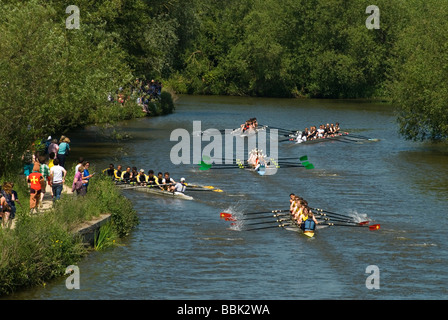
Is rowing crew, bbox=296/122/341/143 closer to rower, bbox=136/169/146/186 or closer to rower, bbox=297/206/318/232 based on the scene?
rower, bbox=136/169/146/186

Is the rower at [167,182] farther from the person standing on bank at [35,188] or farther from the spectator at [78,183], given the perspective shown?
the person standing on bank at [35,188]

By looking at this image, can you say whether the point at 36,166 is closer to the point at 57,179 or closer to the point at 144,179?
the point at 57,179

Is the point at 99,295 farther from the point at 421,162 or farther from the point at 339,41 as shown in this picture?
the point at 339,41

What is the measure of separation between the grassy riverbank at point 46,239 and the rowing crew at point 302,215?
6.81 m

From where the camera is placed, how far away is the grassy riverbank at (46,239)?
21.4m

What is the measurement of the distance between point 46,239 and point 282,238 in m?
10.1

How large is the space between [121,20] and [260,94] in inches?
2225

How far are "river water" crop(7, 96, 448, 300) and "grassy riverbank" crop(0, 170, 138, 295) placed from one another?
461 millimetres

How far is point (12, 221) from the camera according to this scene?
2414 cm

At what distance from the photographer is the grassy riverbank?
21391 millimetres

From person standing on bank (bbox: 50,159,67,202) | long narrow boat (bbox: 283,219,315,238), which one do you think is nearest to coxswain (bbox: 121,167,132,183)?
long narrow boat (bbox: 283,219,315,238)

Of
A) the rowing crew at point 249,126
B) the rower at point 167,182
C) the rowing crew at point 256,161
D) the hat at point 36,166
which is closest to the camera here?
the hat at point 36,166

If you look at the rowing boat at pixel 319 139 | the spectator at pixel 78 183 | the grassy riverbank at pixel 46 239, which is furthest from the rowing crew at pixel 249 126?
the grassy riverbank at pixel 46 239
